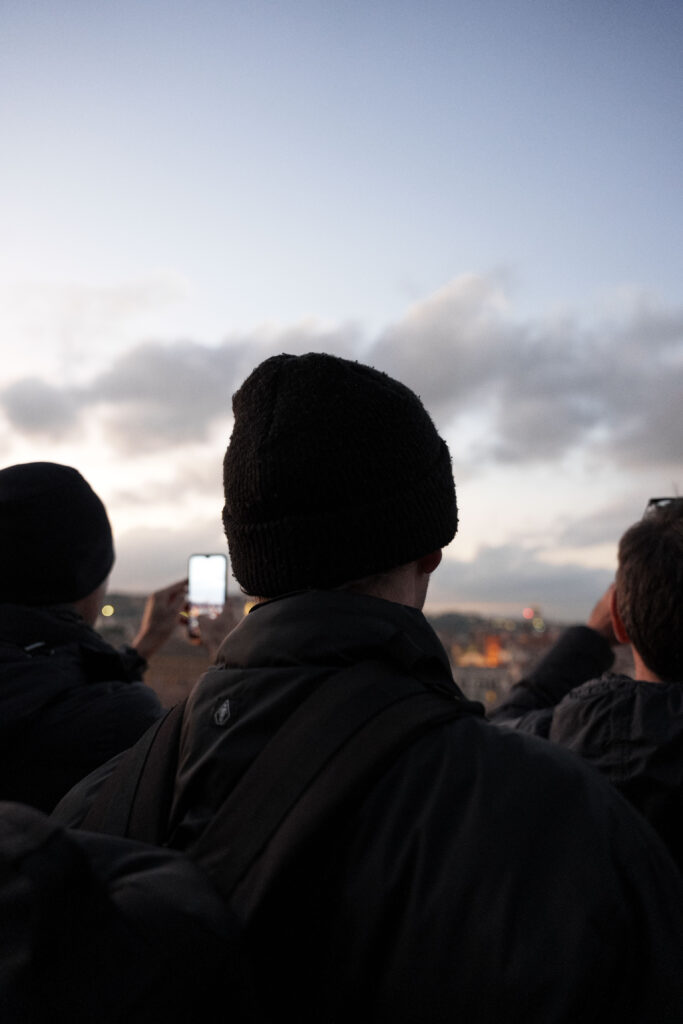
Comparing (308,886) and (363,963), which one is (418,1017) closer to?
(363,963)

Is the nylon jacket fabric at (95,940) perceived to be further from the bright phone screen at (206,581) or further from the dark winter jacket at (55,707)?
the bright phone screen at (206,581)

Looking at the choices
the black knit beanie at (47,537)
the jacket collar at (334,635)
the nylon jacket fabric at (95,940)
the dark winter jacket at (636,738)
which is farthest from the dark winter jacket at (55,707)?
the nylon jacket fabric at (95,940)

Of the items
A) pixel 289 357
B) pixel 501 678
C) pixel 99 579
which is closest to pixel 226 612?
pixel 99 579

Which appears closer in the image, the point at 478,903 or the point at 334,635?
the point at 478,903

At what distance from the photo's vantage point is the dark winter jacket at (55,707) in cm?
246

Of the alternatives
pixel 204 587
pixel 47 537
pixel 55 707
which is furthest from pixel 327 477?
pixel 204 587

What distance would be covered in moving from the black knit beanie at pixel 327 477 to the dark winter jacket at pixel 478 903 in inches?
11.1

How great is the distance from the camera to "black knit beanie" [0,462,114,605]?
285cm

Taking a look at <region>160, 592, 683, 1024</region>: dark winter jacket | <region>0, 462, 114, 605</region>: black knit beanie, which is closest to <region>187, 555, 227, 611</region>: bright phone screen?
<region>0, 462, 114, 605</region>: black knit beanie

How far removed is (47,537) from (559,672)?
1784 millimetres

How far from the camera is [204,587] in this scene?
14.5ft

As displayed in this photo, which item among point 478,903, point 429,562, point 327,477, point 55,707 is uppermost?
point 327,477

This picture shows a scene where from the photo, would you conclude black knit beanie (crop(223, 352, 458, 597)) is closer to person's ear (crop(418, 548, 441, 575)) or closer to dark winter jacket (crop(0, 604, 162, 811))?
person's ear (crop(418, 548, 441, 575))

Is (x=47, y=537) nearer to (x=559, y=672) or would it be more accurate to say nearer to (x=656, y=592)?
(x=559, y=672)
